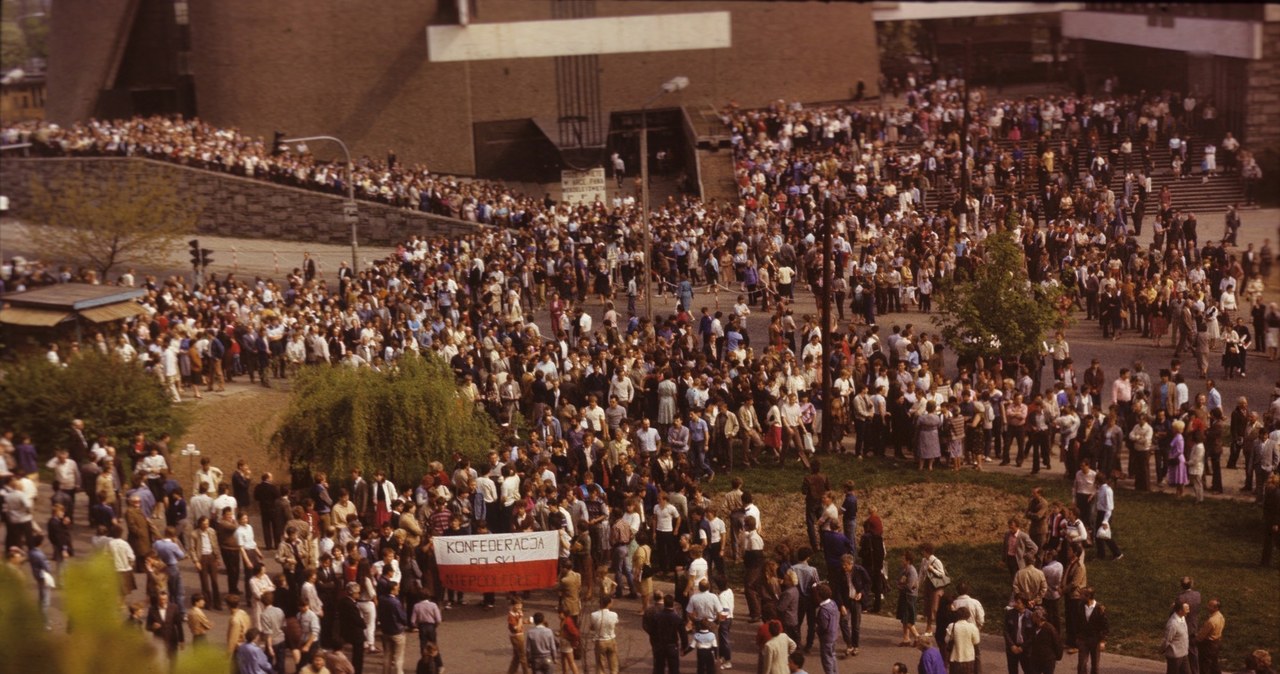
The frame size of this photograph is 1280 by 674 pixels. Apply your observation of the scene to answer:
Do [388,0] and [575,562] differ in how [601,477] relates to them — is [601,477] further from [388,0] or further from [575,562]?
[388,0]

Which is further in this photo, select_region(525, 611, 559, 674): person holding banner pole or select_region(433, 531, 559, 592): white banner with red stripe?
select_region(433, 531, 559, 592): white banner with red stripe

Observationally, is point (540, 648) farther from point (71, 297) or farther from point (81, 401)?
point (71, 297)

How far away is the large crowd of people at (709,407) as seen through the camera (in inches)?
680

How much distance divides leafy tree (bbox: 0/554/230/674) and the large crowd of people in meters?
1.86

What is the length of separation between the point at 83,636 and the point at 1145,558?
1711 centimetres

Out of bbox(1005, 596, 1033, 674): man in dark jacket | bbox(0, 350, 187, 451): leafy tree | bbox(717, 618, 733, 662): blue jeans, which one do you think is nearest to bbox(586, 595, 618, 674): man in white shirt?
bbox(717, 618, 733, 662): blue jeans


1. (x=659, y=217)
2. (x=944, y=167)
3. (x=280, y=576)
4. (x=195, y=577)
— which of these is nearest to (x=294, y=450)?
(x=195, y=577)

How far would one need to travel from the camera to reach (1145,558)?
20391mm

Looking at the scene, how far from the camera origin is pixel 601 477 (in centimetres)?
2278

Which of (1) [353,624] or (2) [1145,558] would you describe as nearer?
(1) [353,624]

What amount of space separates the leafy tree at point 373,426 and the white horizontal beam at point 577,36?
30864 mm

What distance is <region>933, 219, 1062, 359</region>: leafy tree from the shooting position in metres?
26.5

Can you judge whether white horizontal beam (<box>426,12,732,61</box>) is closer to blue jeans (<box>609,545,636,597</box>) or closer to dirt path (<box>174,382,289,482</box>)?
dirt path (<box>174,382,289,482</box>)

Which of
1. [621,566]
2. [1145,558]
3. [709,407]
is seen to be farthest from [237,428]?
[1145,558]
